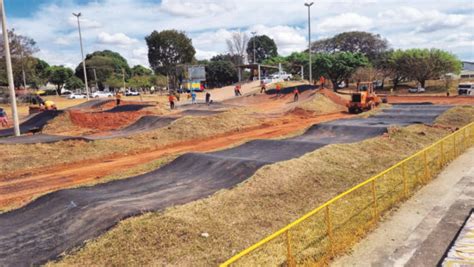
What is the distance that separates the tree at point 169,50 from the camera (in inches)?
3824

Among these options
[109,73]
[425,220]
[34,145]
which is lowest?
[425,220]

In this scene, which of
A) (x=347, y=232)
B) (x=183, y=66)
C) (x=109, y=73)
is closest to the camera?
(x=347, y=232)

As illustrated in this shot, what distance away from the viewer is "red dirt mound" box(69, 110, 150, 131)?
33250mm

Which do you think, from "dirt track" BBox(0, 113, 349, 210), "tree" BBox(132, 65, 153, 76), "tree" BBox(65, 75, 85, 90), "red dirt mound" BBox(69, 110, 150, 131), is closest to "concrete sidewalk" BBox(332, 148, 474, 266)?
"dirt track" BBox(0, 113, 349, 210)

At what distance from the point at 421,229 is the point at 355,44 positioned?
122219mm

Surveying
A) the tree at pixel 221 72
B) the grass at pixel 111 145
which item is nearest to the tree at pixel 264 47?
the tree at pixel 221 72

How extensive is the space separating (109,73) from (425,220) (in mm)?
113621

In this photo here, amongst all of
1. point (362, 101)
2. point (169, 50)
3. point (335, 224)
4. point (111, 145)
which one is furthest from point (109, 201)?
point (169, 50)

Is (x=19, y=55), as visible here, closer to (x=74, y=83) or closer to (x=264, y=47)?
(x=74, y=83)

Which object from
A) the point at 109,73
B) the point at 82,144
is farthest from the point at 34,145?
the point at 109,73

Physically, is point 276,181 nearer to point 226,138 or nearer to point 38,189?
point 38,189

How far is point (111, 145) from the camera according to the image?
2242 centimetres

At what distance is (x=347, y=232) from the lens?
31.3 feet

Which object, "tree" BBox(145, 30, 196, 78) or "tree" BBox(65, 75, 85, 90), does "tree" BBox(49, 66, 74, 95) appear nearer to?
"tree" BBox(65, 75, 85, 90)
